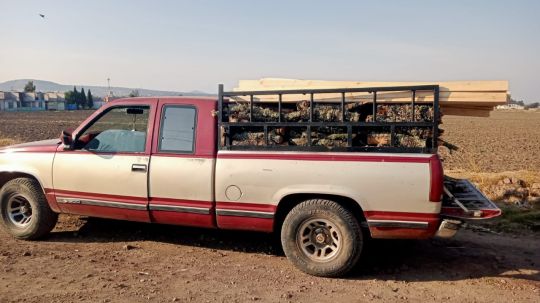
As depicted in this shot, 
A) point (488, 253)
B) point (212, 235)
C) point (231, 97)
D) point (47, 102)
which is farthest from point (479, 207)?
point (47, 102)

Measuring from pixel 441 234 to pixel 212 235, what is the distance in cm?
292

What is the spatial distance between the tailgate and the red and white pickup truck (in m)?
0.01

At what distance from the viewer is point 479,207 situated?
4.42 metres

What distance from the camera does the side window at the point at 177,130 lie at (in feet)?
16.5

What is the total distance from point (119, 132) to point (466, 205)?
3966 millimetres

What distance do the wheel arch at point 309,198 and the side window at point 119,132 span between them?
171cm

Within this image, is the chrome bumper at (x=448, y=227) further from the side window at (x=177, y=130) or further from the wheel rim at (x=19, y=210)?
the wheel rim at (x=19, y=210)

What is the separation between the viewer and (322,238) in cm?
462

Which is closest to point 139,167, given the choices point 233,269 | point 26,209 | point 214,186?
point 214,186

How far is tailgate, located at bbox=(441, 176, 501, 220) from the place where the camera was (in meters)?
4.28

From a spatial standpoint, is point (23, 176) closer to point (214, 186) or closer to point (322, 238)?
point (214, 186)

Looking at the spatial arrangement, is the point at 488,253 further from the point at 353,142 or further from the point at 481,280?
the point at 353,142

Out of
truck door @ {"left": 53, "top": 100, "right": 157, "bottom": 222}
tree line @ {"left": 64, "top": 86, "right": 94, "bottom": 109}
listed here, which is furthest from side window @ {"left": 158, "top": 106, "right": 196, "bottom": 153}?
tree line @ {"left": 64, "top": 86, "right": 94, "bottom": 109}

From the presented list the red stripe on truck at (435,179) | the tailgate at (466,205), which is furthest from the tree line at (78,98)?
the red stripe on truck at (435,179)
